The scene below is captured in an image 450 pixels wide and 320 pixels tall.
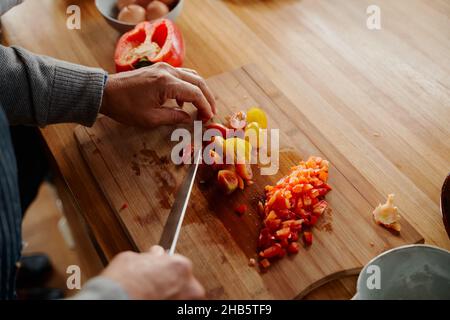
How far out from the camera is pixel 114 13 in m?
1.55

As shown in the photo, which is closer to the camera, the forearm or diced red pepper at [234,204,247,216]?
diced red pepper at [234,204,247,216]

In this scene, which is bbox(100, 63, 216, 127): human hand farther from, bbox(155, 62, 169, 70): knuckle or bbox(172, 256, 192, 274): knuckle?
bbox(172, 256, 192, 274): knuckle

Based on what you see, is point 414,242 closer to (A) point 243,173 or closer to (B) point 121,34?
(A) point 243,173

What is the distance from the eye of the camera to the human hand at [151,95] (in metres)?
1.20

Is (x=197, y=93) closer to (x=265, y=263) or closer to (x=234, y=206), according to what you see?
(x=234, y=206)

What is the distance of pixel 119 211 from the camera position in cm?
110

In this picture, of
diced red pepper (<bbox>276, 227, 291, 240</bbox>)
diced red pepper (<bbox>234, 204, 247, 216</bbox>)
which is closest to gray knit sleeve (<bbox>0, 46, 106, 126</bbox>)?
diced red pepper (<bbox>234, 204, 247, 216</bbox>)

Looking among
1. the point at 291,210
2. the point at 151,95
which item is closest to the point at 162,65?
the point at 151,95

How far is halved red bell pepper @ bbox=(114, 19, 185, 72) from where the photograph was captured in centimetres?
138

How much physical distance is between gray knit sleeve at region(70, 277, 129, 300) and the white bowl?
0.92 metres

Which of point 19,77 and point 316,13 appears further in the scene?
point 316,13

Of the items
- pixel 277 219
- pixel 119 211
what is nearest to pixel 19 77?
pixel 119 211
